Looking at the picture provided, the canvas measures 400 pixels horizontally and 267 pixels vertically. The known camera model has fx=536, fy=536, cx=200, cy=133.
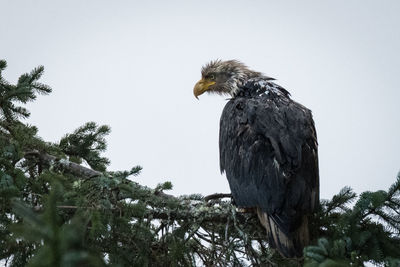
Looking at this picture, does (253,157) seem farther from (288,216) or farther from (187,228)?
(187,228)

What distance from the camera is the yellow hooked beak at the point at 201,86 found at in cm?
734

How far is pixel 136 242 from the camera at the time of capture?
3525 mm

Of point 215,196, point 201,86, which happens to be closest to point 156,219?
point 215,196

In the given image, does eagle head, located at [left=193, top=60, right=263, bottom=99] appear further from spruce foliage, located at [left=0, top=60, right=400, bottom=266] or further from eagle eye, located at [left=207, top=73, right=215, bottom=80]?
spruce foliage, located at [left=0, top=60, right=400, bottom=266]

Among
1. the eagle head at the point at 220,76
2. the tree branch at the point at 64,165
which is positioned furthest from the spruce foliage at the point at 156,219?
the eagle head at the point at 220,76

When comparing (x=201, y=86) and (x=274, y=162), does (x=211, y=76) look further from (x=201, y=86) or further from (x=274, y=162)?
(x=274, y=162)

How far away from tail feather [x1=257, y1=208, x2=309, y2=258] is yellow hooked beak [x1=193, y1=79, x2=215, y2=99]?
3348 mm

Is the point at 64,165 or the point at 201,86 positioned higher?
the point at 201,86

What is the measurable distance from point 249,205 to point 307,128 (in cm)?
92

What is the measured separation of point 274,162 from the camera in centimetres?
445

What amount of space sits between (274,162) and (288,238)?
0.69 m

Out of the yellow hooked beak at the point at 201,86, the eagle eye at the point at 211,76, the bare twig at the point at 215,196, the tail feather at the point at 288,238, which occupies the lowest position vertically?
the tail feather at the point at 288,238

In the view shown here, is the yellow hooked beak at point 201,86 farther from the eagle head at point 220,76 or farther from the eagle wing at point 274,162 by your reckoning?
the eagle wing at point 274,162

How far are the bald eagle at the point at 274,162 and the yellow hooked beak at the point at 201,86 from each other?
184cm
